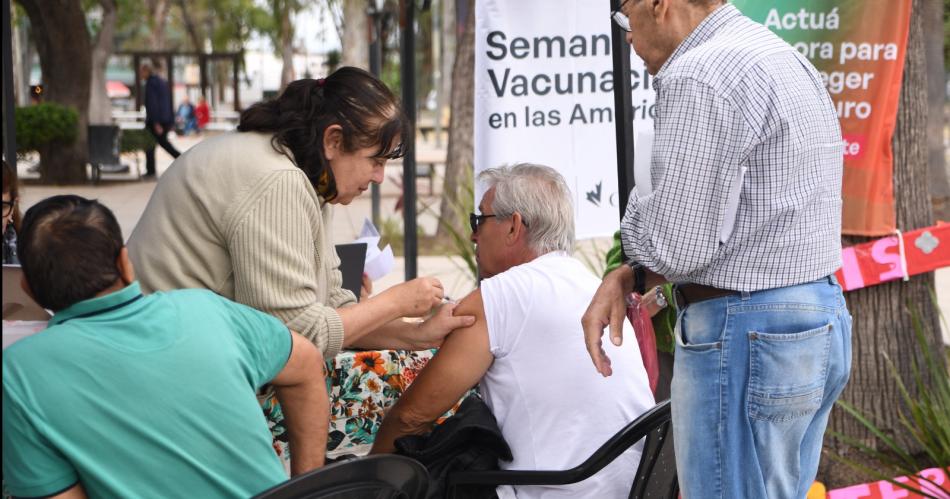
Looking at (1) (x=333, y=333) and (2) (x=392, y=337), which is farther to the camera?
(2) (x=392, y=337)

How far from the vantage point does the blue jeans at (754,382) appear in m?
2.25

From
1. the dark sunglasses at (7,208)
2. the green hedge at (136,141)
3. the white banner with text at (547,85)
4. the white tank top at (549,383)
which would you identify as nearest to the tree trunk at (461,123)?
the white banner with text at (547,85)

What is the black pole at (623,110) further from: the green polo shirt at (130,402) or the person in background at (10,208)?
the person in background at (10,208)

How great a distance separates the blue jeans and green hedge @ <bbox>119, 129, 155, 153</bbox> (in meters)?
18.0

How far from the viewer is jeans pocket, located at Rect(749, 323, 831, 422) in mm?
2244

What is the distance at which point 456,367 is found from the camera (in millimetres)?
2748

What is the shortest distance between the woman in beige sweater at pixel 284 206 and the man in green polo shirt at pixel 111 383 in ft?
1.60

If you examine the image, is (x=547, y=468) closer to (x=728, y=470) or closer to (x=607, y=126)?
(x=728, y=470)

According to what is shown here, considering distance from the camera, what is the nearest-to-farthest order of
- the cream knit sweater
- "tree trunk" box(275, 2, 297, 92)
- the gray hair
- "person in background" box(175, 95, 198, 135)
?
the cream knit sweater
the gray hair
"person in background" box(175, 95, 198, 135)
"tree trunk" box(275, 2, 297, 92)

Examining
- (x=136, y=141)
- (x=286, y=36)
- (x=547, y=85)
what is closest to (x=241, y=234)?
(x=547, y=85)

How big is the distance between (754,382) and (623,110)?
1.21 m

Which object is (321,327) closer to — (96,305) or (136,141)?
(96,305)

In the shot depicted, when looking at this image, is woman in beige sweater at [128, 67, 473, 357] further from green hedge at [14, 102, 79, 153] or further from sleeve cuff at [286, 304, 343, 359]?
green hedge at [14, 102, 79, 153]

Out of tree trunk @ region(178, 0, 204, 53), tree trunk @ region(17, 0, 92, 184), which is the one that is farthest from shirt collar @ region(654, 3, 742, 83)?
tree trunk @ region(178, 0, 204, 53)
